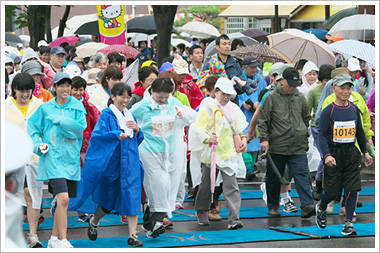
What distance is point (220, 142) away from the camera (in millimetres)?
9453

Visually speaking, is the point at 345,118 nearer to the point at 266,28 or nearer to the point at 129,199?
the point at 129,199

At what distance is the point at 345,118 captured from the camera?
8.82m

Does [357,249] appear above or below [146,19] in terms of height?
below

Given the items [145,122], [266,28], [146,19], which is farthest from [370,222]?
[266,28]

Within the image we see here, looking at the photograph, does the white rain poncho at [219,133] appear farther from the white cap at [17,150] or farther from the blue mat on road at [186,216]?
the white cap at [17,150]

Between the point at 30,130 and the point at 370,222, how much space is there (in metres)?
4.47

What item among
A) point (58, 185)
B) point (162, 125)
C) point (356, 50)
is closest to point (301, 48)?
point (356, 50)

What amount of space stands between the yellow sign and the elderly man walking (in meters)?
10.9

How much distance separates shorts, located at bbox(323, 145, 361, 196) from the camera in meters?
8.84

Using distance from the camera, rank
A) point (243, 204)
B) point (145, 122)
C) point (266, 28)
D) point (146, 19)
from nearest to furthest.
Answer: point (145, 122)
point (243, 204)
point (146, 19)
point (266, 28)

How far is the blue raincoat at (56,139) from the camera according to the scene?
7.77 metres

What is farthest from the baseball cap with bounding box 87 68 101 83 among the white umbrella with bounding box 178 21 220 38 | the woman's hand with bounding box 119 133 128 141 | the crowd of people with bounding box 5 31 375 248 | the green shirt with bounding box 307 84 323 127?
the white umbrella with bounding box 178 21 220 38

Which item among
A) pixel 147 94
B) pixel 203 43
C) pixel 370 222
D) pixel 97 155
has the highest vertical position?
pixel 203 43

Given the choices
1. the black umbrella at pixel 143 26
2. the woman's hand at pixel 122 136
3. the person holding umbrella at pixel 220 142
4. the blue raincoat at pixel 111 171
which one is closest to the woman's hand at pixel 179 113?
the person holding umbrella at pixel 220 142
